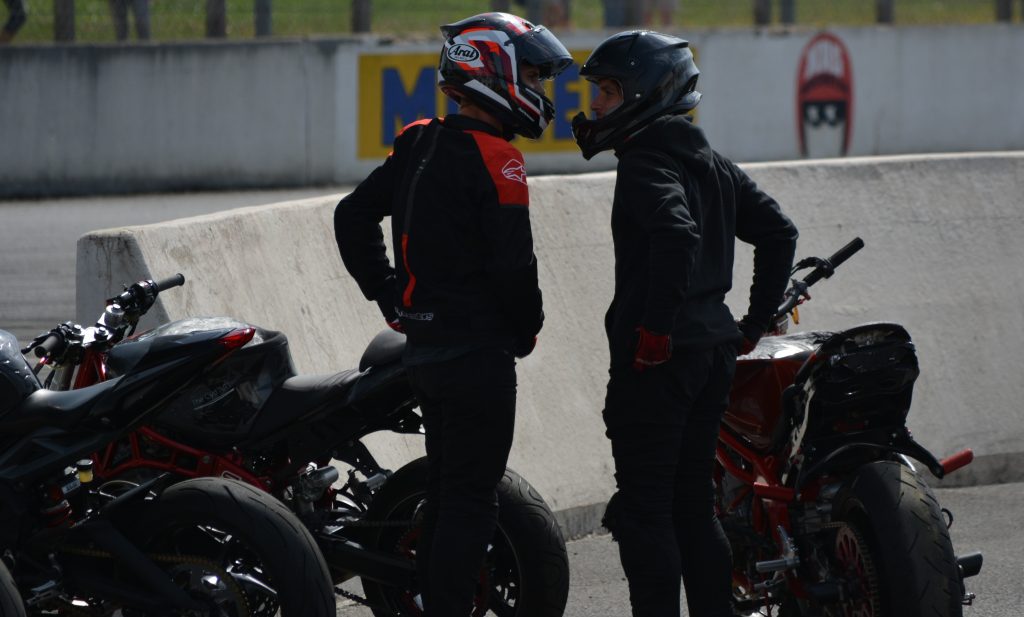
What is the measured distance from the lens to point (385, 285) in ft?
15.2

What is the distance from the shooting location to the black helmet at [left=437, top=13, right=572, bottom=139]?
14.0 ft

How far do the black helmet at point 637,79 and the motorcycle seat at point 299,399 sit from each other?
38.2 inches

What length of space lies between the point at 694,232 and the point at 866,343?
71cm

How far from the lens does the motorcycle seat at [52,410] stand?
14.2ft

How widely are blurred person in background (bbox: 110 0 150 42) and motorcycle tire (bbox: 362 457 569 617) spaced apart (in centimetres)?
884

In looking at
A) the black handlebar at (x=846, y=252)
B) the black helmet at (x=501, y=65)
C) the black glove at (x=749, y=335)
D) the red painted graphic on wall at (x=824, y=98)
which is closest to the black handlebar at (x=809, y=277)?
the black handlebar at (x=846, y=252)

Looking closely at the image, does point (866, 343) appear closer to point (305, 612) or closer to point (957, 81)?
point (305, 612)

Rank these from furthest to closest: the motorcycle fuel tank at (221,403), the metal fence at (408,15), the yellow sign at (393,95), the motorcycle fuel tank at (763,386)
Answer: the yellow sign at (393,95) → the metal fence at (408,15) → the motorcycle fuel tank at (763,386) → the motorcycle fuel tank at (221,403)

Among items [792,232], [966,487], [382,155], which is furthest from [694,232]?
[382,155]

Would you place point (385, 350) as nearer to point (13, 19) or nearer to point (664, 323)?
point (664, 323)

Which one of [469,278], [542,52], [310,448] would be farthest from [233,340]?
[542,52]

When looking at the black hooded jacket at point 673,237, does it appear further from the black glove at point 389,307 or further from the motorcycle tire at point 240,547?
the motorcycle tire at point 240,547

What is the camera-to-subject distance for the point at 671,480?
433 centimetres

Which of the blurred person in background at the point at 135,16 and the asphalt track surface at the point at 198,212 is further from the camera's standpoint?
the blurred person in background at the point at 135,16
